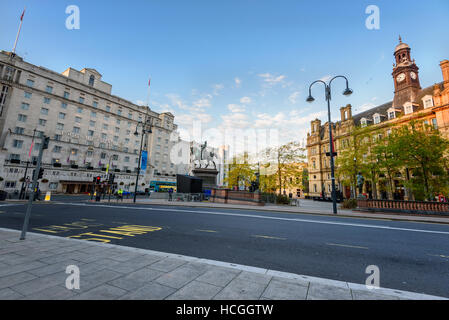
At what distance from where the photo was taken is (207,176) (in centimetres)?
3766

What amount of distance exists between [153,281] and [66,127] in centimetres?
5774

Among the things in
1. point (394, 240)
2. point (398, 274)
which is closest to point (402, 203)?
point (394, 240)

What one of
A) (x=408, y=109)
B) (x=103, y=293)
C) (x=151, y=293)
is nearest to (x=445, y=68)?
(x=408, y=109)

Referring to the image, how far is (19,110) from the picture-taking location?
40.2 m

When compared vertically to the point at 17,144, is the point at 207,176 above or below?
below

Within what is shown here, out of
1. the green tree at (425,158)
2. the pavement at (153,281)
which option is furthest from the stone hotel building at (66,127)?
the green tree at (425,158)

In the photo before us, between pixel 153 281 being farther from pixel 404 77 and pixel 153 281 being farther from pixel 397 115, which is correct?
pixel 404 77

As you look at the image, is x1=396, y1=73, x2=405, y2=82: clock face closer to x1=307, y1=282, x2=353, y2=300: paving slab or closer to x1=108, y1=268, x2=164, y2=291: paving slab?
x1=307, y1=282, x2=353, y2=300: paving slab

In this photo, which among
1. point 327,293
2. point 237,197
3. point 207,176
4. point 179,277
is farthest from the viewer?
point 207,176

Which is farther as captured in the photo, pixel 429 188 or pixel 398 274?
pixel 429 188

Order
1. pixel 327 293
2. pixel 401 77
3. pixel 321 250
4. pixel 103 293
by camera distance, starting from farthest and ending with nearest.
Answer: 1. pixel 401 77
2. pixel 321 250
3. pixel 327 293
4. pixel 103 293

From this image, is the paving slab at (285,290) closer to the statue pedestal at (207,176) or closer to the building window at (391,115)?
the statue pedestal at (207,176)
